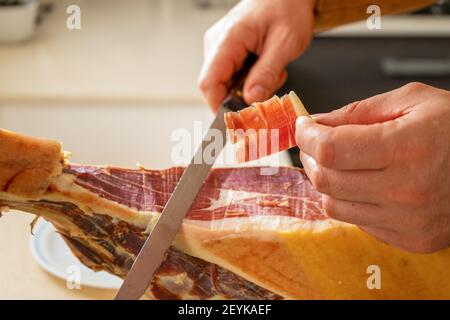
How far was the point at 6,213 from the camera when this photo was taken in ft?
2.58

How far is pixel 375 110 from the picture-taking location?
0.66 metres

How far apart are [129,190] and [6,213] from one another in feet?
0.44

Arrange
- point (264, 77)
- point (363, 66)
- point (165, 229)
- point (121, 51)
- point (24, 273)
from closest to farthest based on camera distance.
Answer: point (165, 229) → point (24, 273) → point (264, 77) → point (363, 66) → point (121, 51)

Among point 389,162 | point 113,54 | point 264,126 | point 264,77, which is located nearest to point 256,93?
point 264,77

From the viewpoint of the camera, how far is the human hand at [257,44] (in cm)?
101

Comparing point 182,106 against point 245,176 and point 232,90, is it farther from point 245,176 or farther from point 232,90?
point 245,176

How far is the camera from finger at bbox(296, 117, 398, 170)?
604mm

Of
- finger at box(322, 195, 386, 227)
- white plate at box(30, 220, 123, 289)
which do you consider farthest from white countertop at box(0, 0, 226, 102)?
finger at box(322, 195, 386, 227)

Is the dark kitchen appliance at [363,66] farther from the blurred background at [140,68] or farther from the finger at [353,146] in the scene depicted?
the finger at [353,146]

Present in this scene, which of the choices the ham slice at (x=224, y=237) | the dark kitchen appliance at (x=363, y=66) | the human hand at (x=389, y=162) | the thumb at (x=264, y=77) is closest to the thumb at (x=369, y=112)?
the human hand at (x=389, y=162)

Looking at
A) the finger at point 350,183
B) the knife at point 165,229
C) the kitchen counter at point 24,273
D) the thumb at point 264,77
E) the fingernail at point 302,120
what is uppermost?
the thumb at point 264,77

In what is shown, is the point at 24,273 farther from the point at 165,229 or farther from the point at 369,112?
the point at 369,112

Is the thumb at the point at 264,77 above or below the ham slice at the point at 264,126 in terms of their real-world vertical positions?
above

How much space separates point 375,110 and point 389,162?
6 cm
